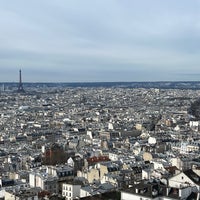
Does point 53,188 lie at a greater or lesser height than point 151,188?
lesser

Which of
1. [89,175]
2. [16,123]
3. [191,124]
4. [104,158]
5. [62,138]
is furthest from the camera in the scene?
[16,123]

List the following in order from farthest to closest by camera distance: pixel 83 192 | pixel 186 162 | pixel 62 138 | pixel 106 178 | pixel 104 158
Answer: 1. pixel 62 138
2. pixel 104 158
3. pixel 186 162
4. pixel 106 178
5. pixel 83 192

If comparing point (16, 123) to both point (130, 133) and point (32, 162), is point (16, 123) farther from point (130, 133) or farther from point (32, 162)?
point (32, 162)

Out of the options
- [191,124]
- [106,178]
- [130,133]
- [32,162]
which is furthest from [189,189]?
[191,124]

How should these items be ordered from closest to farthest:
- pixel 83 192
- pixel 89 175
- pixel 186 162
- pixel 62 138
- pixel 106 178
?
1. pixel 83 192
2. pixel 106 178
3. pixel 89 175
4. pixel 186 162
5. pixel 62 138

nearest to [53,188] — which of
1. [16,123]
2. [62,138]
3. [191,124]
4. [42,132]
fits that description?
[62,138]

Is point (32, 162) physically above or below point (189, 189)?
below

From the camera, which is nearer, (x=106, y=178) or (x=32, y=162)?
(x=106, y=178)

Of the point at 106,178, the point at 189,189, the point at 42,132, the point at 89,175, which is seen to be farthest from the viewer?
the point at 42,132

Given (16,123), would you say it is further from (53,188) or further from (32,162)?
(53,188)
